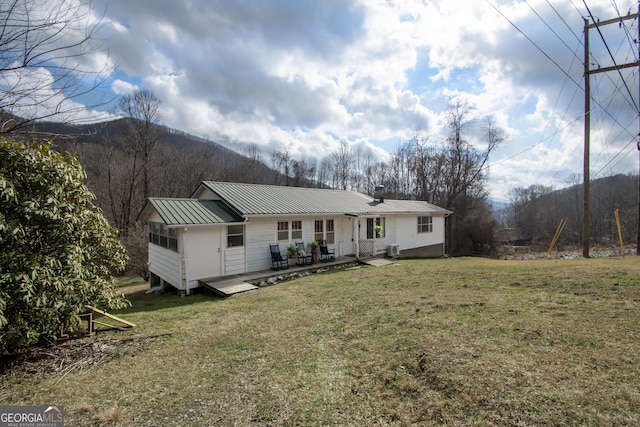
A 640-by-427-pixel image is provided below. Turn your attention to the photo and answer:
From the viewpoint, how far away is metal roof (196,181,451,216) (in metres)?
12.1

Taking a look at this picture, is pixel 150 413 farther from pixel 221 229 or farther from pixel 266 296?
pixel 221 229

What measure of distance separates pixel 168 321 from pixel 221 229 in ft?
13.7

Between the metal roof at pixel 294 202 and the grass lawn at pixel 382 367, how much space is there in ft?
18.5

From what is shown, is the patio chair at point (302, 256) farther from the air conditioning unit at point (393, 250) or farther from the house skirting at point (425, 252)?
the house skirting at point (425, 252)

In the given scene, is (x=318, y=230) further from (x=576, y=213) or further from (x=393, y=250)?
(x=576, y=213)

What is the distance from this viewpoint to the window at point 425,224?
1942 centimetres

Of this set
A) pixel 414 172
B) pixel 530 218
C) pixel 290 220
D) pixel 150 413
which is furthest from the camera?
pixel 530 218

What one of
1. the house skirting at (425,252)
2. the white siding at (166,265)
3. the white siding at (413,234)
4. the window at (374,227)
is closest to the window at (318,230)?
the window at (374,227)

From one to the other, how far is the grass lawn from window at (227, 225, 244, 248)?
4054mm

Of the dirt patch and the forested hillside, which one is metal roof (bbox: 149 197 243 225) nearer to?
the dirt patch

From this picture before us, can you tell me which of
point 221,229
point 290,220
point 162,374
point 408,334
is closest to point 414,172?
point 290,220

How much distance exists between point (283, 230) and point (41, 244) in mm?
8604

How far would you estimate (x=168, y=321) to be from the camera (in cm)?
698

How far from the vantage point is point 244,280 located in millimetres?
10445
